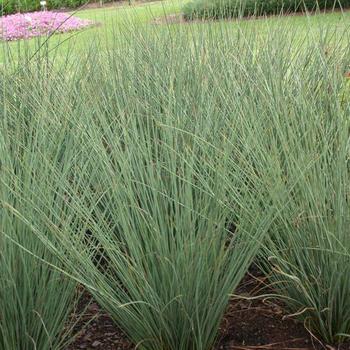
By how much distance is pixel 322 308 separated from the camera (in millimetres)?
1877

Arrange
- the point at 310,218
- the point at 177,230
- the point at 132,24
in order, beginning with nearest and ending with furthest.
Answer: the point at 177,230
the point at 310,218
the point at 132,24

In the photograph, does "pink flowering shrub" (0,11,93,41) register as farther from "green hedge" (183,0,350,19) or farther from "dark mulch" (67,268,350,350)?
"dark mulch" (67,268,350,350)

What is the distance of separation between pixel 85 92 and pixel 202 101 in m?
0.56

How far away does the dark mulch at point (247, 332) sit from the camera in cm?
191

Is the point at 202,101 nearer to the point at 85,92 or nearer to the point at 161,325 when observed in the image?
the point at 85,92

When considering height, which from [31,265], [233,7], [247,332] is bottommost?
[247,332]

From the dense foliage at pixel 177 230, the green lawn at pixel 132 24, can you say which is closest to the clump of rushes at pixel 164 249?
the dense foliage at pixel 177 230

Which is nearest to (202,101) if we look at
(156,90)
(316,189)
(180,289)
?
(156,90)

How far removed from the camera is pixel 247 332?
2.01 metres

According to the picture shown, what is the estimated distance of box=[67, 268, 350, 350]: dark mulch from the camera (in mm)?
1913

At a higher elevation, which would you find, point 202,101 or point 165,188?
point 202,101

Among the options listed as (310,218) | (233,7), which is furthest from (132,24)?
(310,218)

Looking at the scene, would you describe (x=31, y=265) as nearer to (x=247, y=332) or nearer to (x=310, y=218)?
(x=247, y=332)

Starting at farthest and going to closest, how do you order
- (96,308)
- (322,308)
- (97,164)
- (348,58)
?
(348,58), (96,308), (97,164), (322,308)
